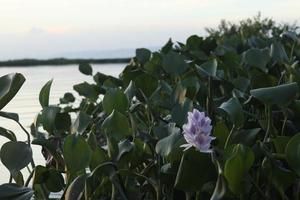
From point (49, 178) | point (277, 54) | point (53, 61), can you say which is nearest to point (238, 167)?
point (49, 178)

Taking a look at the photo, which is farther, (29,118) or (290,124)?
(29,118)

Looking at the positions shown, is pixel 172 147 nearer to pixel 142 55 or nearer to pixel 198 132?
pixel 198 132

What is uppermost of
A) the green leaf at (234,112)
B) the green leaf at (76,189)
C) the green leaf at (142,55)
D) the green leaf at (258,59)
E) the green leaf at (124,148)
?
the green leaf at (234,112)

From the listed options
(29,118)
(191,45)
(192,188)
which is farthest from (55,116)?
(29,118)

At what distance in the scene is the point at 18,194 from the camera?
0.92 meters

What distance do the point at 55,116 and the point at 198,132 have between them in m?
0.52

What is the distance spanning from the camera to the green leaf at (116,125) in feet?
3.46

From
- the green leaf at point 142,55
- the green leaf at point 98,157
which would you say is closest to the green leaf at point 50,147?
the green leaf at point 98,157

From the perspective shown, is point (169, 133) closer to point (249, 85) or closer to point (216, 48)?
point (249, 85)

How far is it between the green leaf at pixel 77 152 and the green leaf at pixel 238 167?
23 centimetres

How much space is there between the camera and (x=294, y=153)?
86cm

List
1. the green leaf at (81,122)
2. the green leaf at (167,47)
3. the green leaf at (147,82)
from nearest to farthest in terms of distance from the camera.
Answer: the green leaf at (81,122)
the green leaf at (147,82)
the green leaf at (167,47)

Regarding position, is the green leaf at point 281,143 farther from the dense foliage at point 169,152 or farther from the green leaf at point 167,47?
the green leaf at point 167,47

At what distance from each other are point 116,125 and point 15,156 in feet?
0.56
